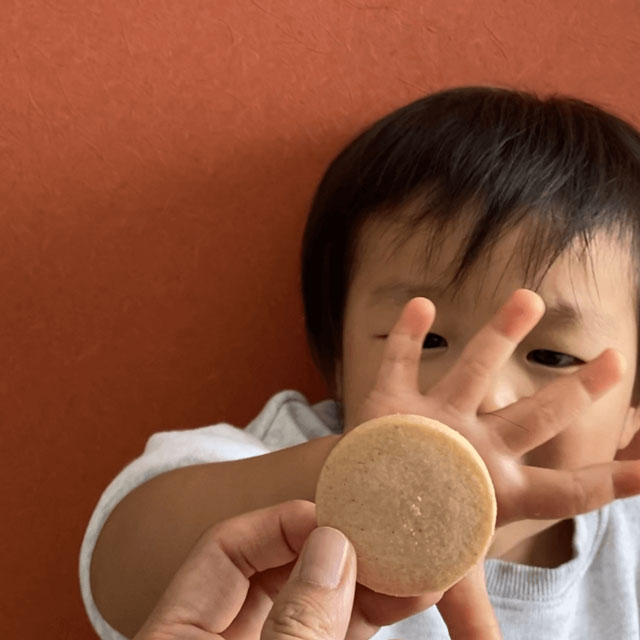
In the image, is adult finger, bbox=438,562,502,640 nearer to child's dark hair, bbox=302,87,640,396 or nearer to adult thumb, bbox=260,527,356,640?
adult thumb, bbox=260,527,356,640

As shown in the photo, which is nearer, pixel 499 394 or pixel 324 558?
pixel 324 558

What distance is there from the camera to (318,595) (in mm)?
468

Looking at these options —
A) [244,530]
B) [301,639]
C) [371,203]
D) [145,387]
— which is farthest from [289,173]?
[301,639]

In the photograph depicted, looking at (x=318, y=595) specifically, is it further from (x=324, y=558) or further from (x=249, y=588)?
(x=249, y=588)

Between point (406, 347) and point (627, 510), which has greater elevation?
point (406, 347)

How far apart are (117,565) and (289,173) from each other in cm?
53

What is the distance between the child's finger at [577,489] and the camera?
1.70 ft

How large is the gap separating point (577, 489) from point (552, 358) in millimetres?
225

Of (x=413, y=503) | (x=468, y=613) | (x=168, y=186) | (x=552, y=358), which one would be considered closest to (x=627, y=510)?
(x=552, y=358)

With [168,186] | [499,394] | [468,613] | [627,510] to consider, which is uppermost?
[168,186]

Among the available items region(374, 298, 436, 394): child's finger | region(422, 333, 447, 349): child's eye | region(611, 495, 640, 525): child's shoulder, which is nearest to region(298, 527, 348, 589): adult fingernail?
region(374, 298, 436, 394): child's finger

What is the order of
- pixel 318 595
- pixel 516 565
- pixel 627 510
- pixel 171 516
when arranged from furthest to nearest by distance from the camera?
pixel 627 510 < pixel 516 565 < pixel 171 516 < pixel 318 595

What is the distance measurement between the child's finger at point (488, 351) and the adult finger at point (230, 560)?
0.14m

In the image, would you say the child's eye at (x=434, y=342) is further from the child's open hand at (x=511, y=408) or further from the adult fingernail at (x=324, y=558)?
the adult fingernail at (x=324, y=558)
